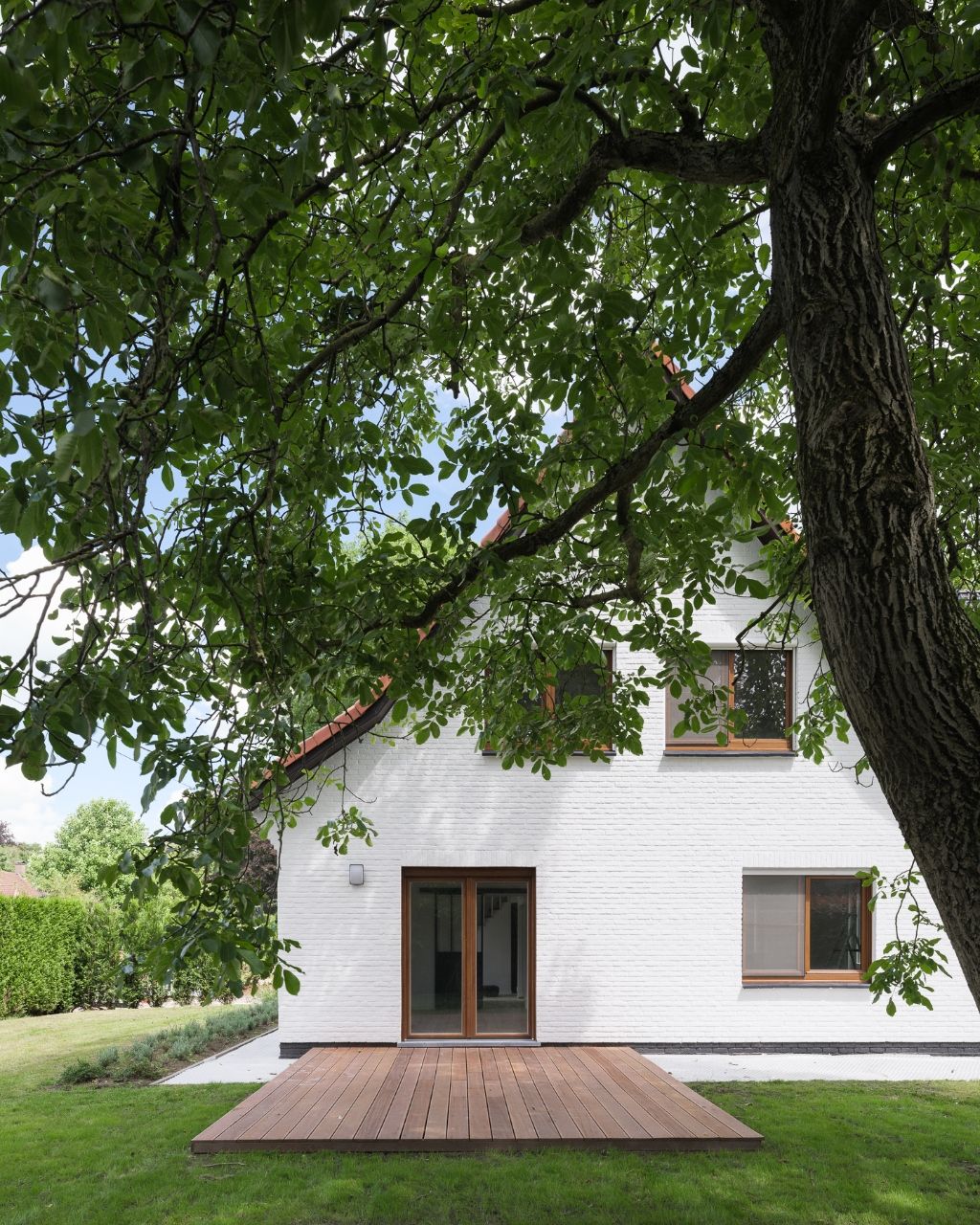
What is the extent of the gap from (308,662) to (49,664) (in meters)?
1.73

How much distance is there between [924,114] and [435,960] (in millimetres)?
9492

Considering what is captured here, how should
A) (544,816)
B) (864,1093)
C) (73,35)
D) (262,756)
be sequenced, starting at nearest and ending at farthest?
(73,35)
(262,756)
(864,1093)
(544,816)

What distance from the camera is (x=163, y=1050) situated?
11500 mm

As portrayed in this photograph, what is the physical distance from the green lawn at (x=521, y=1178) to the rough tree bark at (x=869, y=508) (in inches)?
162

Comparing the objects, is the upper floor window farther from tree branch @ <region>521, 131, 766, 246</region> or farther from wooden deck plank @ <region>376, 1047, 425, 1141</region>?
tree branch @ <region>521, 131, 766, 246</region>

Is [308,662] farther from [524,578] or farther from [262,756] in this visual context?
[524,578]

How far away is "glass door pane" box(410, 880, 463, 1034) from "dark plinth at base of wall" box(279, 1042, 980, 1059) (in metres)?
1.12

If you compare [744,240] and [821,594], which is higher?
[744,240]

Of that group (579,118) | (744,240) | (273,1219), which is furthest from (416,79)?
(273,1219)

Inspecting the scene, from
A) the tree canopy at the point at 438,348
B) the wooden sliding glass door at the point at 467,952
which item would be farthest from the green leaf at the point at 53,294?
the wooden sliding glass door at the point at 467,952

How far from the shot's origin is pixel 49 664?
3.02 meters

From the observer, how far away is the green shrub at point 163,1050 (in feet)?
34.1

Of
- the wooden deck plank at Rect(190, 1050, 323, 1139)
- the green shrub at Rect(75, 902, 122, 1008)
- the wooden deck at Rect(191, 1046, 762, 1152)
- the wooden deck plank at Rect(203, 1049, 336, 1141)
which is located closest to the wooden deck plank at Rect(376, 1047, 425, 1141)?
the wooden deck at Rect(191, 1046, 762, 1152)

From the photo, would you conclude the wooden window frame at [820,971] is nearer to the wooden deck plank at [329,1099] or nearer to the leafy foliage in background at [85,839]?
the wooden deck plank at [329,1099]
